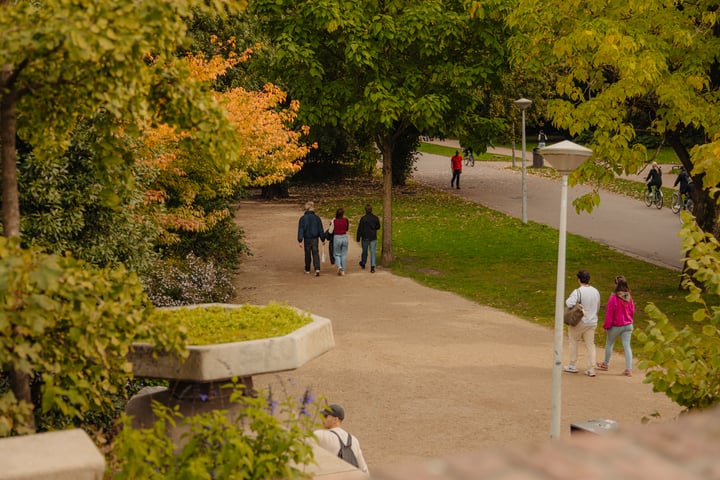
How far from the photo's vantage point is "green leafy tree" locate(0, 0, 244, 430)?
5762mm

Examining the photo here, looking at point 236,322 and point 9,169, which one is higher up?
point 9,169

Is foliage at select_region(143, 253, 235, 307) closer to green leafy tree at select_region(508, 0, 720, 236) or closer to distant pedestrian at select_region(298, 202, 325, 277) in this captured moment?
distant pedestrian at select_region(298, 202, 325, 277)

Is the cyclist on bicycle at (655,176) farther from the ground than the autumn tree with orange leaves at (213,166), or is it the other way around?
the autumn tree with orange leaves at (213,166)

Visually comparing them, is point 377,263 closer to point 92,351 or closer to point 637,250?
point 637,250

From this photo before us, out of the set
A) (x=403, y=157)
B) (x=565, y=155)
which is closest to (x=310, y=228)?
(x=565, y=155)

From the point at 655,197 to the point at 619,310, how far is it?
21.9 m

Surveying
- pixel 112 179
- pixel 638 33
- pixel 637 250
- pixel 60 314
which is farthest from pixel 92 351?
pixel 637 250

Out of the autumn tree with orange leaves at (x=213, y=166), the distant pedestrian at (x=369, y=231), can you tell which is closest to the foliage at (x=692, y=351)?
the autumn tree with orange leaves at (x=213, y=166)

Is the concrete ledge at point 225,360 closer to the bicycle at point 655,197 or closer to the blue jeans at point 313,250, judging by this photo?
the blue jeans at point 313,250

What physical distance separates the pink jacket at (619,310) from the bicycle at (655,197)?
21455 mm

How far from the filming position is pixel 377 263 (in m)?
23.3

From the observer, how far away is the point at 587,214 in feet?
106

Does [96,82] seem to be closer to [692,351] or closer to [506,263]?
[692,351]

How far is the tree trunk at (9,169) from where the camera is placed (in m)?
6.30
